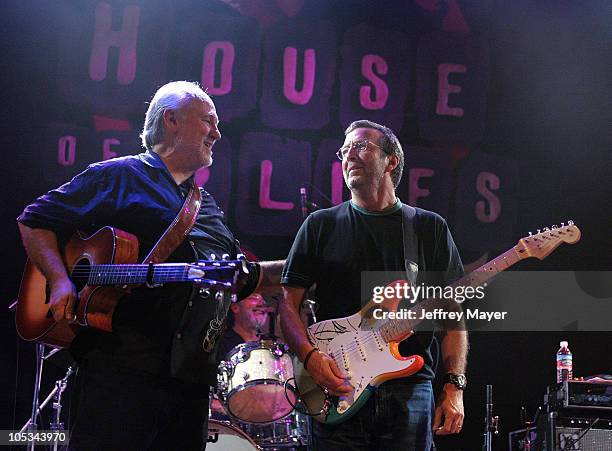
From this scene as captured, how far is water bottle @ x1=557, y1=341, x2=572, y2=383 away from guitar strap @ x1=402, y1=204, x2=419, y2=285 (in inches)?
130

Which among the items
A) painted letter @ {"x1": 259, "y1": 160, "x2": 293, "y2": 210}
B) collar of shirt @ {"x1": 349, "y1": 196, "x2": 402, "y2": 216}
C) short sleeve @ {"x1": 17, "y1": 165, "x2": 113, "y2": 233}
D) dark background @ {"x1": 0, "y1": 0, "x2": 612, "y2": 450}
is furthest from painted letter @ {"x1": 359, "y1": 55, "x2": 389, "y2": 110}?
short sleeve @ {"x1": 17, "y1": 165, "x2": 113, "y2": 233}

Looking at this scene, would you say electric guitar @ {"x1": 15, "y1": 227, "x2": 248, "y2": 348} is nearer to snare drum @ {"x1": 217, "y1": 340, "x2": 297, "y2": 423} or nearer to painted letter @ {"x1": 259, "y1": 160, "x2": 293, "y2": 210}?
snare drum @ {"x1": 217, "y1": 340, "x2": 297, "y2": 423}

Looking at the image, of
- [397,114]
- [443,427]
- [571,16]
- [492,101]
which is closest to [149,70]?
[397,114]

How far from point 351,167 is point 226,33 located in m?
3.70

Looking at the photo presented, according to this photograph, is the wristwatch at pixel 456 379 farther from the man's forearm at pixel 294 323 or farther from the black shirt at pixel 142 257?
the black shirt at pixel 142 257

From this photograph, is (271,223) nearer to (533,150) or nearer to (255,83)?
(255,83)

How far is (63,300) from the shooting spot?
117 inches

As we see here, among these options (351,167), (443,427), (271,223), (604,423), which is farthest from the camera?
(271,223)

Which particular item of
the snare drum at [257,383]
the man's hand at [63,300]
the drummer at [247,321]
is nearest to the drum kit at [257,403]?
the snare drum at [257,383]

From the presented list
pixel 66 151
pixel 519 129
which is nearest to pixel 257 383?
pixel 66 151

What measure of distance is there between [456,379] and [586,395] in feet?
8.97

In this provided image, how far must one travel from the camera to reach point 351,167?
4.03 m

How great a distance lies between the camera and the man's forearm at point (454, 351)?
11.9ft

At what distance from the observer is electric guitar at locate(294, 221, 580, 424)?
136 inches
